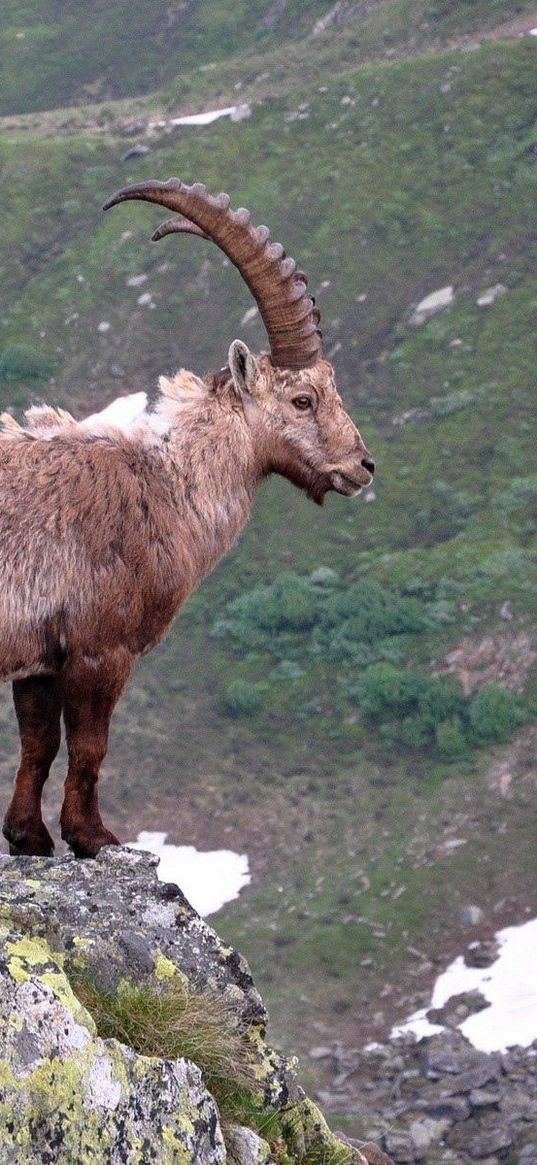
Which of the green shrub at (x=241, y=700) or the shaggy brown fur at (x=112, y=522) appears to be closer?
the shaggy brown fur at (x=112, y=522)

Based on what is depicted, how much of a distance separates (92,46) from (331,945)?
4907 centimetres

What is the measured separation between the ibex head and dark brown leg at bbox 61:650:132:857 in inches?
89.7

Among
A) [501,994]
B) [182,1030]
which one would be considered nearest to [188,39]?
[501,994]

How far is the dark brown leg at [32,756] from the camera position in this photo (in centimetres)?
1094

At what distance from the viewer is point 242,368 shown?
1179 cm

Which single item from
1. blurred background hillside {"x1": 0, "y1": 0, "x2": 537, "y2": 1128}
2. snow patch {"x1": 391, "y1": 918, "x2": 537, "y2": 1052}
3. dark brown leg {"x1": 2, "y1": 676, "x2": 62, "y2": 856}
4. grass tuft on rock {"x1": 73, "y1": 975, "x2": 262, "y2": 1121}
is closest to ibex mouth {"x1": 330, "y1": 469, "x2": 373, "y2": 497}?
dark brown leg {"x1": 2, "y1": 676, "x2": 62, "y2": 856}

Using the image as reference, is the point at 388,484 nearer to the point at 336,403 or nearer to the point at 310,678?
the point at 310,678

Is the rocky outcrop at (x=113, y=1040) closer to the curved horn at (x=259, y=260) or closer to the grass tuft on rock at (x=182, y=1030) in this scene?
the grass tuft on rock at (x=182, y=1030)

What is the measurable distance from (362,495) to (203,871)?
11.9 m

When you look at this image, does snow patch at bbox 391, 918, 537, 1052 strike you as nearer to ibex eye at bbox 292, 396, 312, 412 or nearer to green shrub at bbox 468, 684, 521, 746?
green shrub at bbox 468, 684, 521, 746

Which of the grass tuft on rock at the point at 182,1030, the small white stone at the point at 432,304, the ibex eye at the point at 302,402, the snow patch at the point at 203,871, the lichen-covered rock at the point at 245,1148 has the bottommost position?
the snow patch at the point at 203,871

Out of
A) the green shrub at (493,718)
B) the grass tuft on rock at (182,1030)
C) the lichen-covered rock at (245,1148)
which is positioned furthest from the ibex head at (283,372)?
the green shrub at (493,718)

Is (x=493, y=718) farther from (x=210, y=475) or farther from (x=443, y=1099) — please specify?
(x=210, y=475)

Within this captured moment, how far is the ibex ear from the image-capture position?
11.7 m
